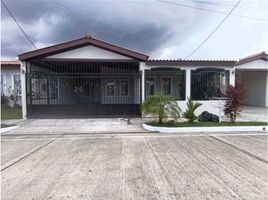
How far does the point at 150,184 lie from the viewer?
4.38 metres

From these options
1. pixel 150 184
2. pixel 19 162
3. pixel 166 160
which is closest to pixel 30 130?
pixel 19 162

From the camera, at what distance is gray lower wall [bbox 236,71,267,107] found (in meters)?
20.8

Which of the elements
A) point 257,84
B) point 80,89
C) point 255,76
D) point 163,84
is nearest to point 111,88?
point 80,89

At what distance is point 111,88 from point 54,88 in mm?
4254

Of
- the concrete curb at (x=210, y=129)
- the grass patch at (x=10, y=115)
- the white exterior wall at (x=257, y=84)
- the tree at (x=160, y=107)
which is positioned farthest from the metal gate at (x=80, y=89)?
the white exterior wall at (x=257, y=84)

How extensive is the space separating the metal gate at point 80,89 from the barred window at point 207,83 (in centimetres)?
349

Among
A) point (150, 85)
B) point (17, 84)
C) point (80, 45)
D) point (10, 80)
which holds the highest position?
point (80, 45)

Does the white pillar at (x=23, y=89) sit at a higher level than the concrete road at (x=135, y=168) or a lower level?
higher

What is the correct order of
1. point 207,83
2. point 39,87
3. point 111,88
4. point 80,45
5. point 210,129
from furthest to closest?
point 111,88 → point 39,87 → point 207,83 → point 80,45 → point 210,129

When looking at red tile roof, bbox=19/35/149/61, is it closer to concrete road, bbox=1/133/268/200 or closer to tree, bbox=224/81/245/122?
tree, bbox=224/81/245/122

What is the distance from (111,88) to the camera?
18453 mm

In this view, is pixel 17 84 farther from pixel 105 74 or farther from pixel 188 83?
pixel 188 83

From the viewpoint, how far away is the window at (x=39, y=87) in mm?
14516

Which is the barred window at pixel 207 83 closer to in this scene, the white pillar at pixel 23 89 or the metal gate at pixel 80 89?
the metal gate at pixel 80 89
